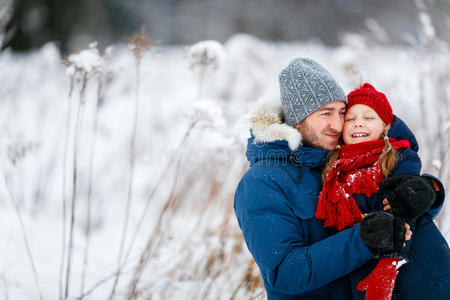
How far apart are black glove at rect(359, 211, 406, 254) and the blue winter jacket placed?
33mm

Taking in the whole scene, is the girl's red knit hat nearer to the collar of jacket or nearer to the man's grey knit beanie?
the man's grey knit beanie

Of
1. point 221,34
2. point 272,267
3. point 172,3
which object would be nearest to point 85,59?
point 272,267

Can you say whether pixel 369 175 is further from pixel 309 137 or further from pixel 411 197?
pixel 309 137

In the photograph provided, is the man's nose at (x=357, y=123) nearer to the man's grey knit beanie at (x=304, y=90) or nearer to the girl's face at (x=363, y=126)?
the girl's face at (x=363, y=126)

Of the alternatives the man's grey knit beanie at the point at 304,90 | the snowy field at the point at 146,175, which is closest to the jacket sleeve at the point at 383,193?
the man's grey knit beanie at the point at 304,90

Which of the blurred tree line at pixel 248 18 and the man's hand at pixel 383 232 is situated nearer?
the man's hand at pixel 383 232

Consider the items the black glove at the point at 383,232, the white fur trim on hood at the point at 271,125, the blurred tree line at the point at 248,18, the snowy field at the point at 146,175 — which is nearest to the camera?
the black glove at the point at 383,232

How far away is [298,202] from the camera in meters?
1.22

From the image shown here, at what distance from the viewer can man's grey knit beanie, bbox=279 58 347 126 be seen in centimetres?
140

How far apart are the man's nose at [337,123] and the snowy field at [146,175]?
340 millimetres

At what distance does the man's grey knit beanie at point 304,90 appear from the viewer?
1396 millimetres

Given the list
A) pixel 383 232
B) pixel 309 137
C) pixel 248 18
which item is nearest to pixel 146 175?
pixel 309 137

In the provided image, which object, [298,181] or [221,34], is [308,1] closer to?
[221,34]

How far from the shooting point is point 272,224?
3.74 ft
